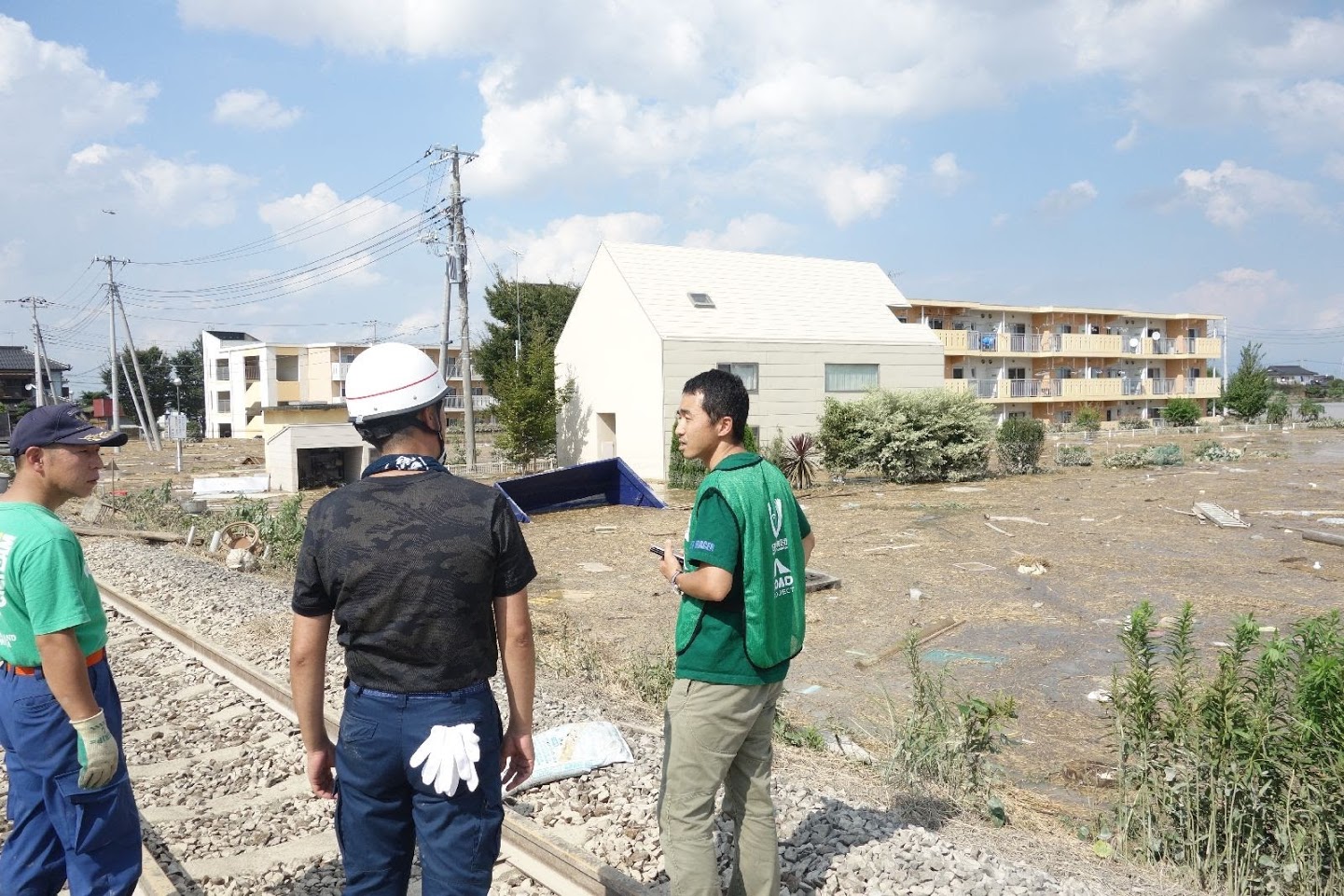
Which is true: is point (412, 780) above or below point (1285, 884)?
above

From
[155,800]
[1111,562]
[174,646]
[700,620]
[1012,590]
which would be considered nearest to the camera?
[700,620]

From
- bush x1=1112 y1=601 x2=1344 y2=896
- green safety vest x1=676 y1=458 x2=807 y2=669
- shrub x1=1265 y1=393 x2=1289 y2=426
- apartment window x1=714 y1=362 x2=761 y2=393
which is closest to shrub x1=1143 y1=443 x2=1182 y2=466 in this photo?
apartment window x1=714 y1=362 x2=761 y2=393

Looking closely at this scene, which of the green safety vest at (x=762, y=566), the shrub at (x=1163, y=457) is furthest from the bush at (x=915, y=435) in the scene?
the green safety vest at (x=762, y=566)

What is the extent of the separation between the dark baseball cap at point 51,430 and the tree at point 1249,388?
58242 millimetres

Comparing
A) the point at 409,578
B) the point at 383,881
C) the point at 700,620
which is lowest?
the point at 383,881

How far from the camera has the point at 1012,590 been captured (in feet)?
38.5

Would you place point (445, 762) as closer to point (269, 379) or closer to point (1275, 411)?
point (1275, 411)

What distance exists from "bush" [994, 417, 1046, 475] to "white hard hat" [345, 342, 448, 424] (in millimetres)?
26330

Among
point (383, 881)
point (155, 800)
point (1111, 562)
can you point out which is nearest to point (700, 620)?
point (383, 881)

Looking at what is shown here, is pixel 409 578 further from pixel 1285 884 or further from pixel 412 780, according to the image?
pixel 1285 884

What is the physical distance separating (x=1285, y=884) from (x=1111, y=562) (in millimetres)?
9921

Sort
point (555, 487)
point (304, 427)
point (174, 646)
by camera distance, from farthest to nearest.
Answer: point (304, 427), point (555, 487), point (174, 646)

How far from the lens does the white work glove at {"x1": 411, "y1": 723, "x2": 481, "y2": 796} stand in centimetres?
246

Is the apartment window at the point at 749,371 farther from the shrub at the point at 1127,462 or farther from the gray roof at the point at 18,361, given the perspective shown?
the gray roof at the point at 18,361
